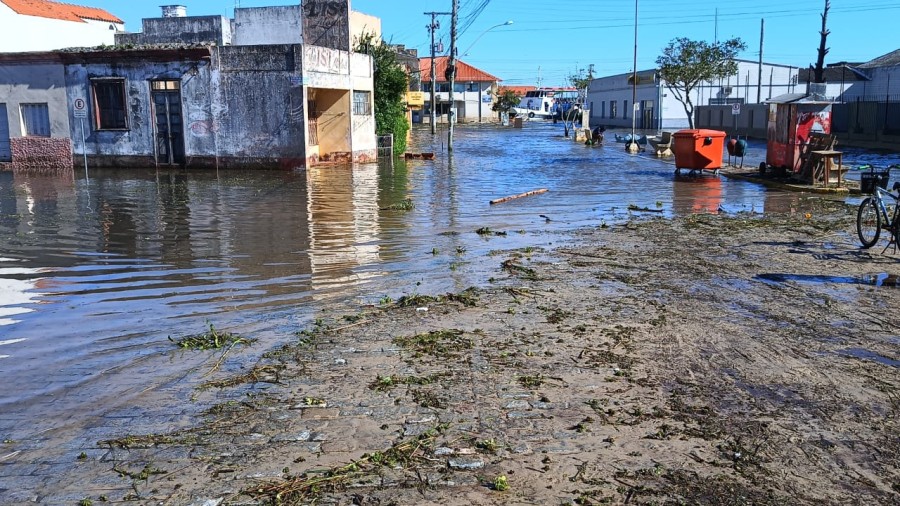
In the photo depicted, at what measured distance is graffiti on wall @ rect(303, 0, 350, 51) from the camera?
34469 millimetres

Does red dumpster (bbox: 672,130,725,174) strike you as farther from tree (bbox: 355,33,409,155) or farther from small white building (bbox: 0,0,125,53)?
small white building (bbox: 0,0,125,53)

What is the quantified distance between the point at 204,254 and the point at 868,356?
8929 mm

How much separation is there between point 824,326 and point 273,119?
2302 cm

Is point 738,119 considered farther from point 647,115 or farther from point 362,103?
point 362,103

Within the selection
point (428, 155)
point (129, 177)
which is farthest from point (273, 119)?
point (428, 155)

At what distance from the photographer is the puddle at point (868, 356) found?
6.29 meters

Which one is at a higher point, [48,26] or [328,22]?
[48,26]

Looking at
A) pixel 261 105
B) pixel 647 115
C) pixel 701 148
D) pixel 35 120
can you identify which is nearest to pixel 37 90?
pixel 35 120

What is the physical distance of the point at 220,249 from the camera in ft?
39.7

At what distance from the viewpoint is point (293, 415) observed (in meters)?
5.30

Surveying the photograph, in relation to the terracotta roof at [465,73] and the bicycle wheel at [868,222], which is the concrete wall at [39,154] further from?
the terracotta roof at [465,73]

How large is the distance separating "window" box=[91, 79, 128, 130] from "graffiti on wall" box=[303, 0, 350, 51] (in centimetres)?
961

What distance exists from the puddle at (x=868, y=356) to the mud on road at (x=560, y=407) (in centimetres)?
3

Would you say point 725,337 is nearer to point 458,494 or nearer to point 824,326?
point 824,326
